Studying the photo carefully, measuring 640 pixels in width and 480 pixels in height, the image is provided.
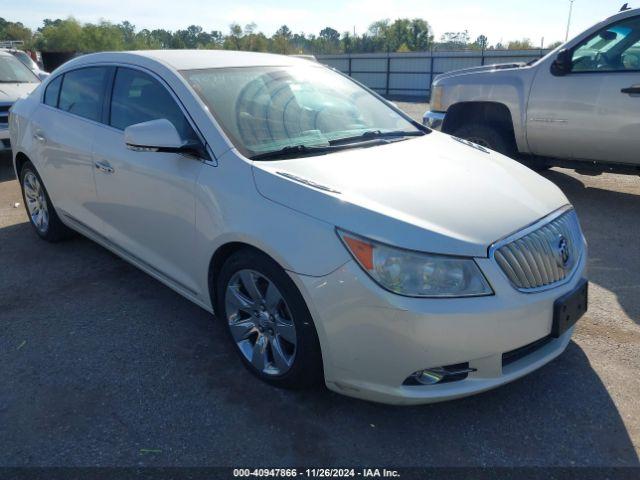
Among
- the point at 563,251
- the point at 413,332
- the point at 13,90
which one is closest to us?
the point at 413,332

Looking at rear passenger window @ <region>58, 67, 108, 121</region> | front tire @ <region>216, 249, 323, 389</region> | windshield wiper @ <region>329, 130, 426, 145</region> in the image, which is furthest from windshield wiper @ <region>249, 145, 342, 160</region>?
rear passenger window @ <region>58, 67, 108, 121</region>

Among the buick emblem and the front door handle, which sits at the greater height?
the front door handle

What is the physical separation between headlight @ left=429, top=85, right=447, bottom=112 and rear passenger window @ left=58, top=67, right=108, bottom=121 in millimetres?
4309

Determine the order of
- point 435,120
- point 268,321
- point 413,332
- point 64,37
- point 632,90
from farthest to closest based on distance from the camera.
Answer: point 64,37, point 435,120, point 632,90, point 268,321, point 413,332

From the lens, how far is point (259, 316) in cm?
278

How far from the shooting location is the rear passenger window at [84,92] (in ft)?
12.8

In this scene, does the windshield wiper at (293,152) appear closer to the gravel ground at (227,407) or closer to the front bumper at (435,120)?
the gravel ground at (227,407)

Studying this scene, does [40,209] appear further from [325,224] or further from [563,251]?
[563,251]

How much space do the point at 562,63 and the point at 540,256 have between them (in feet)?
13.4

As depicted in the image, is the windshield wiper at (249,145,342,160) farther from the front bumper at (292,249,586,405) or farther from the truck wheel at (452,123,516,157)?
the truck wheel at (452,123,516,157)

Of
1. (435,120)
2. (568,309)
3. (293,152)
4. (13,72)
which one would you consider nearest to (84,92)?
(293,152)

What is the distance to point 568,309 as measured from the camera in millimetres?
2484

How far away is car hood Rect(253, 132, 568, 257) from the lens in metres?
2.29

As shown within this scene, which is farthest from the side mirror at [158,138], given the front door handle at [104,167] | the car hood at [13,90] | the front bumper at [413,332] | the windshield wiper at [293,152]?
the car hood at [13,90]
